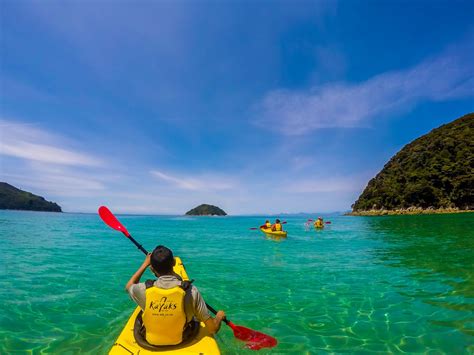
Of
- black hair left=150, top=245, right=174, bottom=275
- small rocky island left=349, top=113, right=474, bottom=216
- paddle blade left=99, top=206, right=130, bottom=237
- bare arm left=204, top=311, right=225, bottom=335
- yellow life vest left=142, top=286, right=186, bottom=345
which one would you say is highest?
small rocky island left=349, top=113, right=474, bottom=216

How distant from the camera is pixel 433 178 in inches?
3787

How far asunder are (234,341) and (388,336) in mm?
3609

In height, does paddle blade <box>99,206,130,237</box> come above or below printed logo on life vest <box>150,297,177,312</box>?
above

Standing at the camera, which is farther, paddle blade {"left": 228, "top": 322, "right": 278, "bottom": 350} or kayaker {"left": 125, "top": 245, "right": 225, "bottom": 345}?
paddle blade {"left": 228, "top": 322, "right": 278, "bottom": 350}

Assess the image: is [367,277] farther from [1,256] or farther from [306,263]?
[1,256]

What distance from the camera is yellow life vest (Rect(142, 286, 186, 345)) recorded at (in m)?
4.02

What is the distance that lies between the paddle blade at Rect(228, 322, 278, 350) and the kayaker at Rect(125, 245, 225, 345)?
6.93 feet

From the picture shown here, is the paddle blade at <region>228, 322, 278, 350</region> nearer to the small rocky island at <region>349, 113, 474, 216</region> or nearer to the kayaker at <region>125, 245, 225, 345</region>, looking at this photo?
the kayaker at <region>125, 245, 225, 345</region>

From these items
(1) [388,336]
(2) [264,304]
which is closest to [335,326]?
(1) [388,336]

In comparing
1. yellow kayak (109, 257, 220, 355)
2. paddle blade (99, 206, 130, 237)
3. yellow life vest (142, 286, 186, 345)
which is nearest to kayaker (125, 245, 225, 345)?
yellow life vest (142, 286, 186, 345)

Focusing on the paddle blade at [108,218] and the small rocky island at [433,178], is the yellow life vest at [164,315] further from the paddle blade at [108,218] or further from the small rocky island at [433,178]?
the small rocky island at [433,178]

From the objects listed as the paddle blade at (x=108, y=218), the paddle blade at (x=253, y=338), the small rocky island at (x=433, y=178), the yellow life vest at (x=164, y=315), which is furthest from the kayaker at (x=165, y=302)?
the small rocky island at (x=433, y=178)

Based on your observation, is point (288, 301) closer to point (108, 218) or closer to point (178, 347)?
point (178, 347)

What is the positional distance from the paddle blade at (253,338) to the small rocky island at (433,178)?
4147 inches
